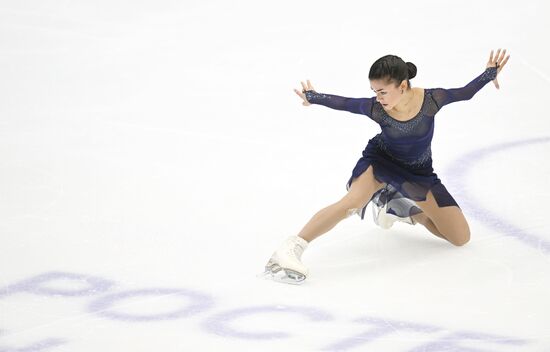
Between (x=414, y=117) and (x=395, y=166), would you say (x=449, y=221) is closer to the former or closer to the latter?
(x=395, y=166)

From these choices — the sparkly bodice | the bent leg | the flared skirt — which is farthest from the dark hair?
the bent leg

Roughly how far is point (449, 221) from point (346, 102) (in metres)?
0.78

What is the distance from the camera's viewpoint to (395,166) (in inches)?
Answer: 204

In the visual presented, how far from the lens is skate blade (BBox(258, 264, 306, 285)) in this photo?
15.9 feet

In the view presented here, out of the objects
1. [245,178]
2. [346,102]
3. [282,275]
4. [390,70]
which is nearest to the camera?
[390,70]

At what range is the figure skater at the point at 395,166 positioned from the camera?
4.87 meters


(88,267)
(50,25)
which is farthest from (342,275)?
(50,25)

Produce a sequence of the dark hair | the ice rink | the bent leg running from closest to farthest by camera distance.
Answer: the ice rink, the dark hair, the bent leg

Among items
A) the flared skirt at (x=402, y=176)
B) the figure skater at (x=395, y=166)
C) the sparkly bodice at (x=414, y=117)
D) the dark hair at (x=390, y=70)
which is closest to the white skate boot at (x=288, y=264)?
the figure skater at (x=395, y=166)

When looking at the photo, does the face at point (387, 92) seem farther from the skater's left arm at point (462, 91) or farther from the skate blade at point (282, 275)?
the skate blade at point (282, 275)

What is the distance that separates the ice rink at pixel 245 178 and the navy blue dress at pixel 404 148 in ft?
0.83

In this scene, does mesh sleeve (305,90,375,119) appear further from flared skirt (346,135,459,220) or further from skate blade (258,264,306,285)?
skate blade (258,264,306,285)

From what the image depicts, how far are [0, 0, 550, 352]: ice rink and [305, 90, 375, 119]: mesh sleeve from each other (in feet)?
2.37

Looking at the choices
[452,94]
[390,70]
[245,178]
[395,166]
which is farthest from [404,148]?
[245,178]
